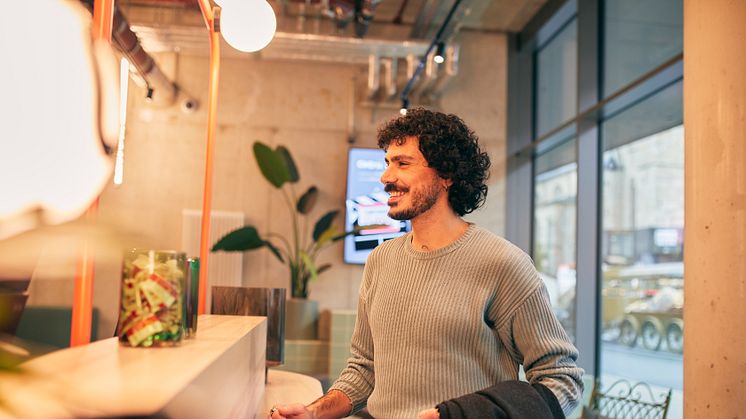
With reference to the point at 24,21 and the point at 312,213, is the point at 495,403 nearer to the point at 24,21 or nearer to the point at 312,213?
the point at 24,21

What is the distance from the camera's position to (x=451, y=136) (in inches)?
70.5

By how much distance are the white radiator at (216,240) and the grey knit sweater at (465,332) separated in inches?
185

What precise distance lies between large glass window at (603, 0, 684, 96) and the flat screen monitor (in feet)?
7.43

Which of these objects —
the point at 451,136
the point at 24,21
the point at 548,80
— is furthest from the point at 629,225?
the point at 24,21

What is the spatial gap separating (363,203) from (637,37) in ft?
9.20

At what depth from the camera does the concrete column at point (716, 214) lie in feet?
8.03

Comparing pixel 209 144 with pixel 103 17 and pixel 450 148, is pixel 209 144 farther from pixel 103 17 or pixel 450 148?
pixel 103 17

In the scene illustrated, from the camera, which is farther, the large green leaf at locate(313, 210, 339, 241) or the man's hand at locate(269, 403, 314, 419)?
the large green leaf at locate(313, 210, 339, 241)

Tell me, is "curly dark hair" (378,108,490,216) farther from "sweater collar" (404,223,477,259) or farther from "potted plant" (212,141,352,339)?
"potted plant" (212,141,352,339)

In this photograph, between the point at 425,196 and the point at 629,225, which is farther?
the point at 629,225

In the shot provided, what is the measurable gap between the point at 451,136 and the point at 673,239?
2.81 metres

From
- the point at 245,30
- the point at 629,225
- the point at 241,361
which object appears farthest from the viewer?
the point at 629,225

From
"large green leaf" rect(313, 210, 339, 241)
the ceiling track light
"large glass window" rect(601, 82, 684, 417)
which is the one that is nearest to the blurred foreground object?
"large glass window" rect(601, 82, 684, 417)

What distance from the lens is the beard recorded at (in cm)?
171
